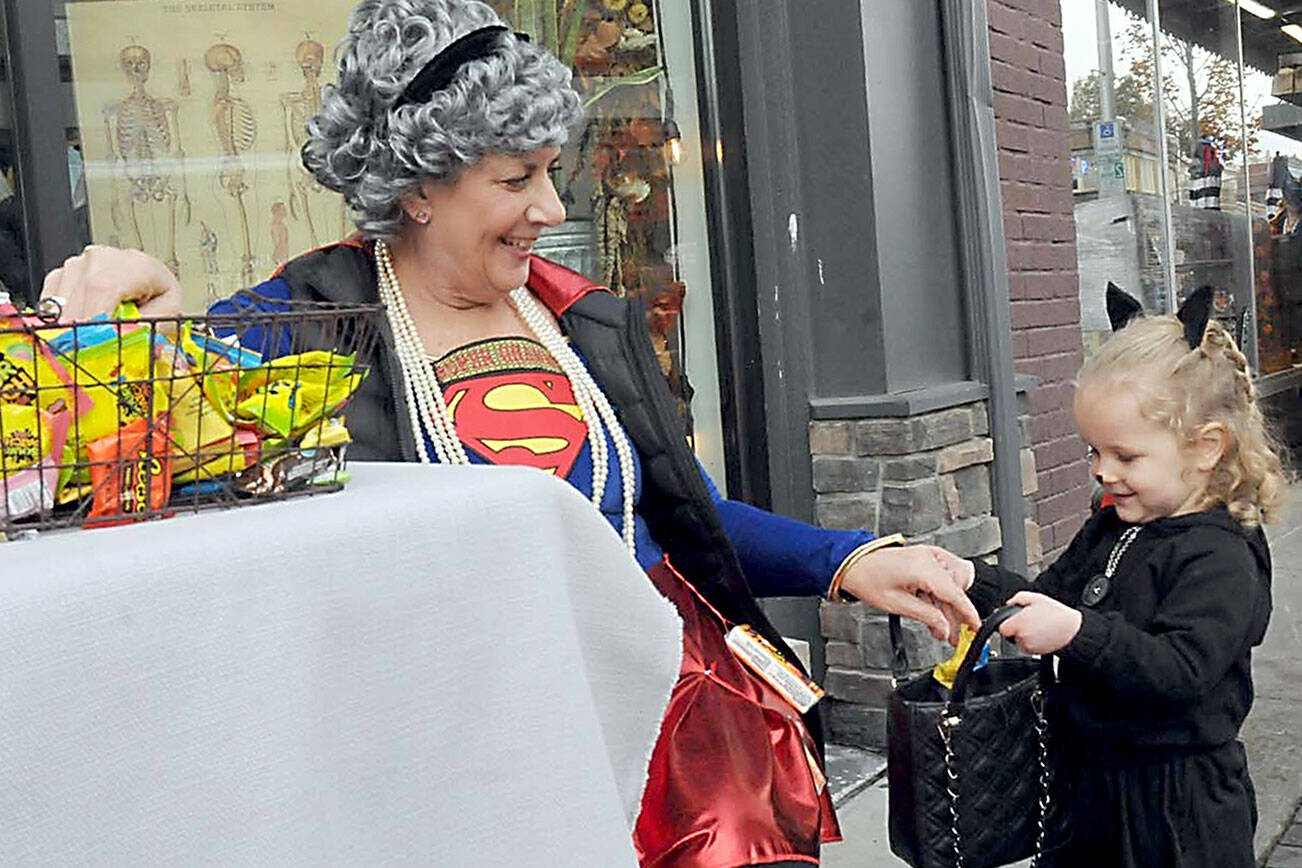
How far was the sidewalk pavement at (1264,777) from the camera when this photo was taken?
13.1 feet

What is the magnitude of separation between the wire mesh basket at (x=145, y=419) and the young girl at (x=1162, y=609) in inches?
59.5

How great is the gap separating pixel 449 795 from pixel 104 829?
29 cm

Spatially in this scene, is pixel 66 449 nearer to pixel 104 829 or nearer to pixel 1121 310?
pixel 104 829

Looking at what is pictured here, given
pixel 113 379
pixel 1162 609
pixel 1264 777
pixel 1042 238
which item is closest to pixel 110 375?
pixel 113 379

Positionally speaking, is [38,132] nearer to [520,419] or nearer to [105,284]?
[520,419]

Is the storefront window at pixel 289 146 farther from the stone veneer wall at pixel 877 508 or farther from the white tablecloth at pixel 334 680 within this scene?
the white tablecloth at pixel 334 680

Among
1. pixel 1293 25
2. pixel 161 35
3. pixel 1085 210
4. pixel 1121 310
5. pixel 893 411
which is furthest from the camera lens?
pixel 1293 25

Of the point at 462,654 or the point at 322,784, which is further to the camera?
the point at 462,654

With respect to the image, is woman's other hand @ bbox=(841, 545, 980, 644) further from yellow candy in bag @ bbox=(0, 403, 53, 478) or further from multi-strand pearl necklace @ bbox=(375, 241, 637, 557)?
yellow candy in bag @ bbox=(0, 403, 53, 478)

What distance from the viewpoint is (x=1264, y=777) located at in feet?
14.8

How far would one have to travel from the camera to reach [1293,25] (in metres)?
11.4

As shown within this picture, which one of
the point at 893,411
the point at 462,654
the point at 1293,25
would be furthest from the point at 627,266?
the point at 1293,25

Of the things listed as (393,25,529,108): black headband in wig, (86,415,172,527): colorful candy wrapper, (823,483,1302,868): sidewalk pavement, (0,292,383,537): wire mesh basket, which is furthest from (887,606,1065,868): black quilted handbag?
(86,415,172,527): colorful candy wrapper

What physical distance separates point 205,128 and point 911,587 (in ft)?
7.80
